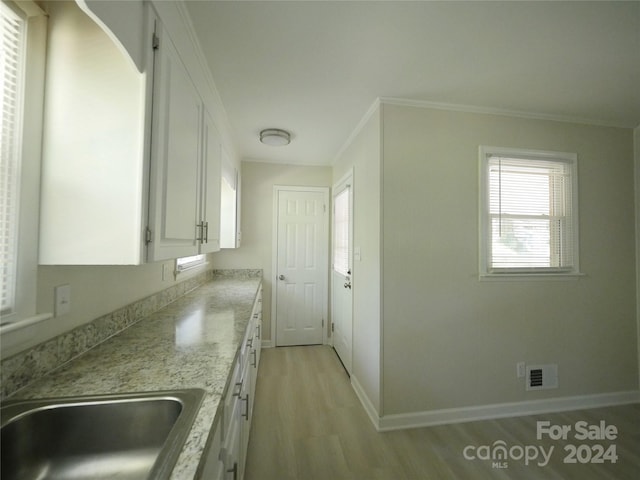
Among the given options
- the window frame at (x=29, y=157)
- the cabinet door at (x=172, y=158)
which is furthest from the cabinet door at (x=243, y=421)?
the window frame at (x=29, y=157)

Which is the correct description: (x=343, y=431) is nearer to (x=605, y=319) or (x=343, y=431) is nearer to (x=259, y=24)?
(x=605, y=319)

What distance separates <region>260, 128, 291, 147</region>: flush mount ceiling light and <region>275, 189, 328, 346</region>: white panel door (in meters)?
0.90

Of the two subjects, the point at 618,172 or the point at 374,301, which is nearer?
the point at 374,301

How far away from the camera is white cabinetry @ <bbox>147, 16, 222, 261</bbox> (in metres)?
0.88

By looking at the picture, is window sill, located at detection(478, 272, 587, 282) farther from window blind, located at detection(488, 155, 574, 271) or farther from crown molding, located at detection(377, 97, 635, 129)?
crown molding, located at detection(377, 97, 635, 129)

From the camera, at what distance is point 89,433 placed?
2.36 feet

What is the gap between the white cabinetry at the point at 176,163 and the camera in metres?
0.88

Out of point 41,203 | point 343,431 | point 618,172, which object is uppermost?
point 618,172

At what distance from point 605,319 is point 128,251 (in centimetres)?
343

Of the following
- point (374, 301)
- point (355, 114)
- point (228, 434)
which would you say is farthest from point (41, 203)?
point (355, 114)

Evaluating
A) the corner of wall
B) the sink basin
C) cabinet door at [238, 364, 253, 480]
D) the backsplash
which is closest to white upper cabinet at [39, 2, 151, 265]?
the backsplash

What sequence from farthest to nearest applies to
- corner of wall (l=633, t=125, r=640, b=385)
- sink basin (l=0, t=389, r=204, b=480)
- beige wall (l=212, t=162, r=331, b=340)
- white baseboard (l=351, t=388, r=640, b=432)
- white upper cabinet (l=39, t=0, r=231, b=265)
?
beige wall (l=212, t=162, r=331, b=340) → corner of wall (l=633, t=125, r=640, b=385) → white baseboard (l=351, t=388, r=640, b=432) → white upper cabinet (l=39, t=0, r=231, b=265) → sink basin (l=0, t=389, r=204, b=480)

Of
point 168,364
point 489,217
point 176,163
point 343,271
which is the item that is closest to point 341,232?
point 343,271

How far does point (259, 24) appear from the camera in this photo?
126cm
